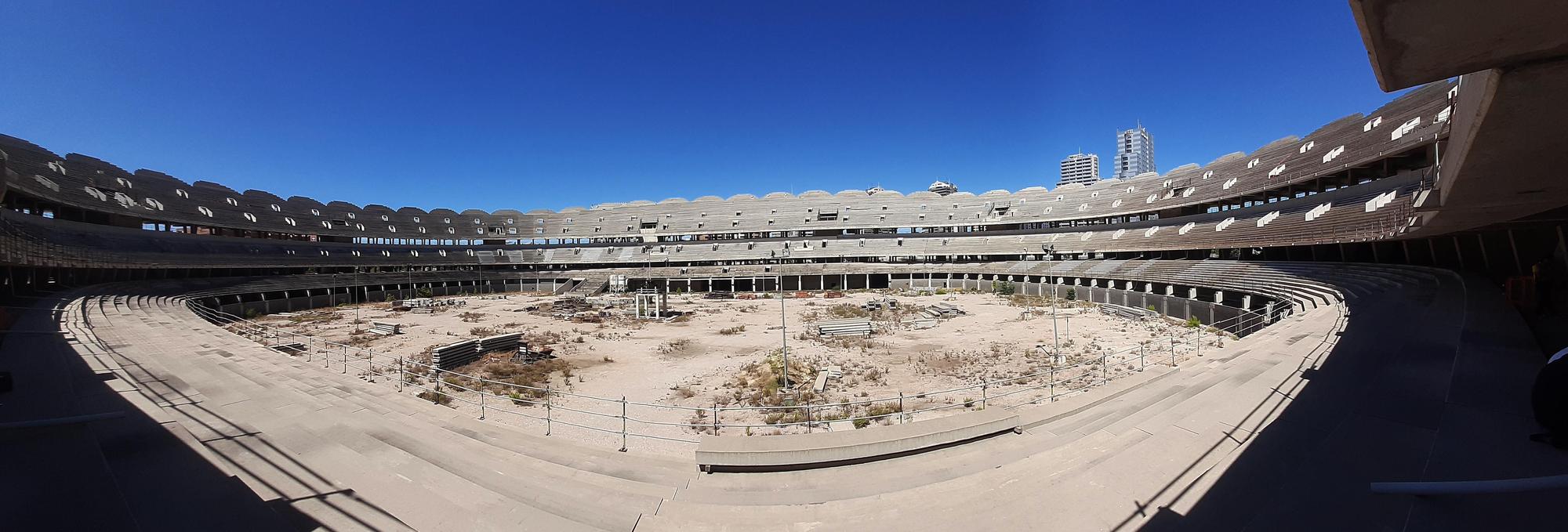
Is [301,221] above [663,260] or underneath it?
above

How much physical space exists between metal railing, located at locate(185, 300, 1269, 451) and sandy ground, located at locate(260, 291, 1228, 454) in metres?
A: 0.08

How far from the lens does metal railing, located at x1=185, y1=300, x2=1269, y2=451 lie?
9.63 m

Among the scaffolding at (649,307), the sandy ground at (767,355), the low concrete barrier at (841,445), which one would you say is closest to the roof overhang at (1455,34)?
the low concrete barrier at (841,445)

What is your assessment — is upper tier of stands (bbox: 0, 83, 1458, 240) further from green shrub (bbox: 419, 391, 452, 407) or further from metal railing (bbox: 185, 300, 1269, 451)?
green shrub (bbox: 419, 391, 452, 407)

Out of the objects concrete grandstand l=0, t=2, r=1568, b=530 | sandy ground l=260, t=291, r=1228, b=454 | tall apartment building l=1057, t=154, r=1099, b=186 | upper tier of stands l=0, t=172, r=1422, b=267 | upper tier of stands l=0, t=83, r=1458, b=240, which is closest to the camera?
concrete grandstand l=0, t=2, r=1568, b=530

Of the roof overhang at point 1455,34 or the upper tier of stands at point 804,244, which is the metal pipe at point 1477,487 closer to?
the roof overhang at point 1455,34

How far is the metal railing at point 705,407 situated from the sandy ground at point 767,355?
8 centimetres

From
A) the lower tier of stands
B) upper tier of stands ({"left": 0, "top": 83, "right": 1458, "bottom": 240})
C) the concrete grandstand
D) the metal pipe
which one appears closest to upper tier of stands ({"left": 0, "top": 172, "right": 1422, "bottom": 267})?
the concrete grandstand

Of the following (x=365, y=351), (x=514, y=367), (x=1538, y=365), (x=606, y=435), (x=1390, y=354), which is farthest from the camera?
(x=365, y=351)

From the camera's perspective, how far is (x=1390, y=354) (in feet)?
22.4

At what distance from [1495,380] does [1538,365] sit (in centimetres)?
116

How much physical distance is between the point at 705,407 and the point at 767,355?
26.3 ft

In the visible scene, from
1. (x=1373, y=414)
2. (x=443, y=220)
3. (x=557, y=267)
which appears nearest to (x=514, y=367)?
(x=1373, y=414)

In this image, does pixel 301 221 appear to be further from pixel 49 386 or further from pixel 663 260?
pixel 49 386
